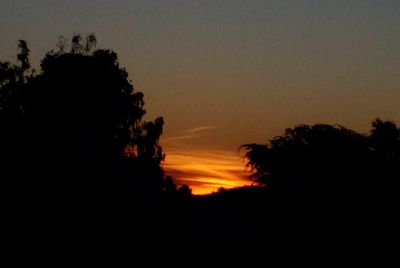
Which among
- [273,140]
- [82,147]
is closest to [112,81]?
[273,140]

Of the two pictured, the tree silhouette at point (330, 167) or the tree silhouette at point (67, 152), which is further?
the tree silhouette at point (330, 167)

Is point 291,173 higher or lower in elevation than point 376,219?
higher

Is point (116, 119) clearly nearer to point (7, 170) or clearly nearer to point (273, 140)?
point (273, 140)

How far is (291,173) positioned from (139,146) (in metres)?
15.1

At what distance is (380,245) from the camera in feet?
111

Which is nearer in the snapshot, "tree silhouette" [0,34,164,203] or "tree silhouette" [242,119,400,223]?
"tree silhouette" [0,34,164,203]

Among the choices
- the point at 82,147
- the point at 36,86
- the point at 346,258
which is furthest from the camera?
the point at 36,86

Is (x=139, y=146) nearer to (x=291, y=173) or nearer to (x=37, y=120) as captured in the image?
(x=291, y=173)

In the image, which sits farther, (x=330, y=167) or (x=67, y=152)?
(x=330, y=167)

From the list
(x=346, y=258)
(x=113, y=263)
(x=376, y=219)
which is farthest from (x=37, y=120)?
(x=376, y=219)

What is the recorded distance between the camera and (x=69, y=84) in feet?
140

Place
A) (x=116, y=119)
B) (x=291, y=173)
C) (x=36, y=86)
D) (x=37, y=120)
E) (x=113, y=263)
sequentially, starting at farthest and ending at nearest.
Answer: (x=116, y=119)
(x=36, y=86)
(x=291, y=173)
(x=37, y=120)
(x=113, y=263)

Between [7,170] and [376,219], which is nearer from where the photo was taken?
[7,170]

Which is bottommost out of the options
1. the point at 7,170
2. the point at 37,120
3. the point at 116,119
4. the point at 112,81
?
the point at 7,170
